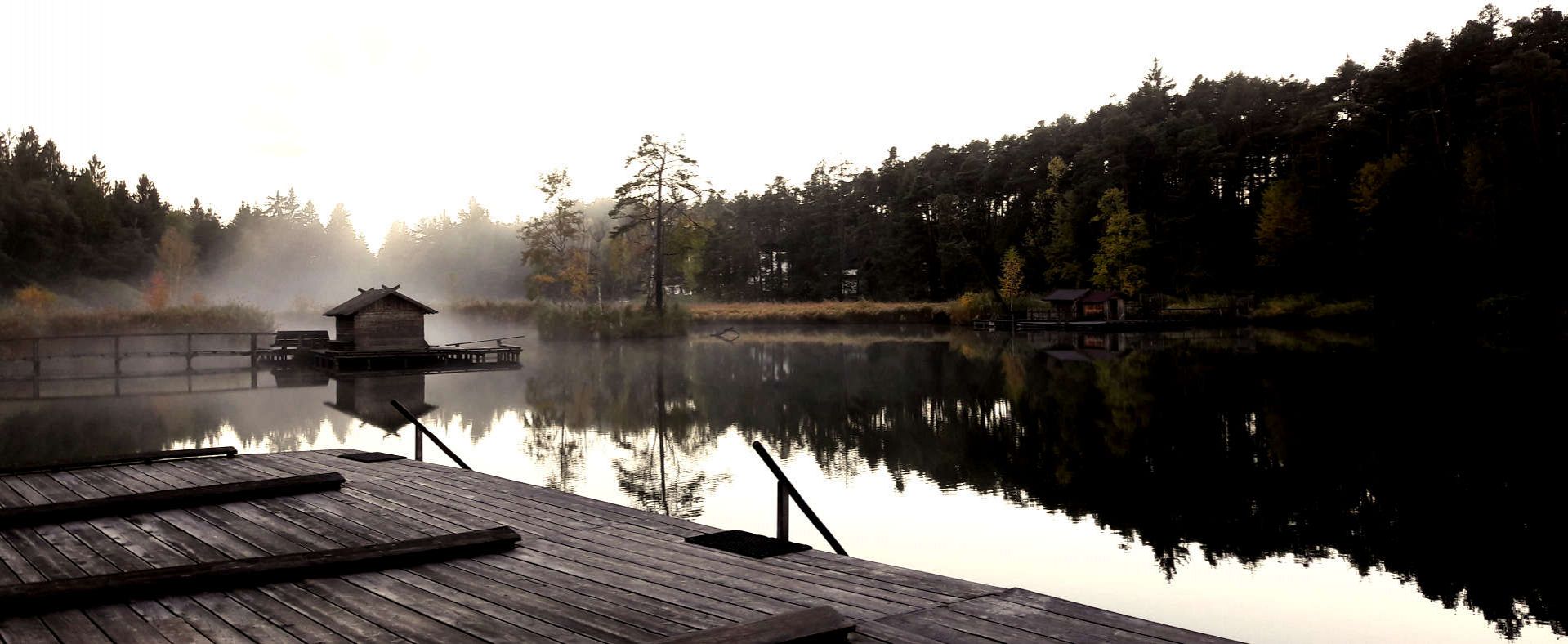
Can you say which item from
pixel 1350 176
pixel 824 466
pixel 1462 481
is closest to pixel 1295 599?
pixel 1462 481

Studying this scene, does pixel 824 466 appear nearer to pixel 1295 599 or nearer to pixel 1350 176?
pixel 1295 599

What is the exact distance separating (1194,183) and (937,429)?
198 ft

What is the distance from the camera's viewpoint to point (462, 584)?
17.2 feet

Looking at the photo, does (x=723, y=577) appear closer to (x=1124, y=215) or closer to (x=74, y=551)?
(x=74, y=551)

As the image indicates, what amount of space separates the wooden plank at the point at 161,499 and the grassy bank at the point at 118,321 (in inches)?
1601

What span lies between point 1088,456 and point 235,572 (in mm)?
12235

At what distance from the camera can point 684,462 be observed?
47.9ft

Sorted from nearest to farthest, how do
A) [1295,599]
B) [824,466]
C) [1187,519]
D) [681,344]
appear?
[1295,599]
[1187,519]
[824,466]
[681,344]

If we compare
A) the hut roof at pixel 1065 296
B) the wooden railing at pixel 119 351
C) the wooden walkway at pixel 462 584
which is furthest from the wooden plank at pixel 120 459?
the hut roof at pixel 1065 296

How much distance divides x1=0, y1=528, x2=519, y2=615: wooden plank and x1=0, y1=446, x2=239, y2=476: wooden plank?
5728 mm

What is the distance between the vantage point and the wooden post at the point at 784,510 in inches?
288

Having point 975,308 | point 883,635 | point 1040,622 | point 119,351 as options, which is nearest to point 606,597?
point 883,635

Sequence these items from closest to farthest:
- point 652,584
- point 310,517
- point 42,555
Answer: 1. point 652,584
2. point 42,555
3. point 310,517

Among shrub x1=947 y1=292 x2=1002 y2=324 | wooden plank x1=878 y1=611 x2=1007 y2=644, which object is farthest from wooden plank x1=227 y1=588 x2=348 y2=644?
shrub x1=947 y1=292 x2=1002 y2=324
